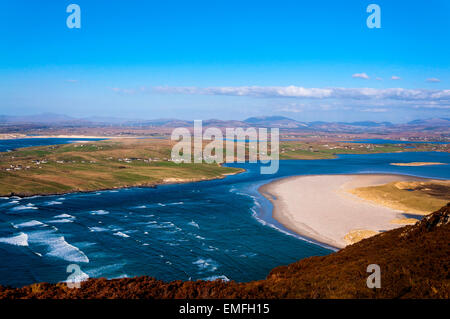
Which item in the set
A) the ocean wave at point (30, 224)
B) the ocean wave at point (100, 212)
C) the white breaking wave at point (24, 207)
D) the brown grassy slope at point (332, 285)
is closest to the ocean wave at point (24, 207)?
the white breaking wave at point (24, 207)

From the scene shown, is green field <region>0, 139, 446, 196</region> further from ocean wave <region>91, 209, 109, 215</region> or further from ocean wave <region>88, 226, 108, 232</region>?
ocean wave <region>88, 226, 108, 232</region>

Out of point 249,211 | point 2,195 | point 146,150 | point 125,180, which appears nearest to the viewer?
point 249,211

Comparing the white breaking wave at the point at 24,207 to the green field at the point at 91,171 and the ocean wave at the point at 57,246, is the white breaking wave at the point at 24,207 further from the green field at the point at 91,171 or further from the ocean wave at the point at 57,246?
the ocean wave at the point at 57,246

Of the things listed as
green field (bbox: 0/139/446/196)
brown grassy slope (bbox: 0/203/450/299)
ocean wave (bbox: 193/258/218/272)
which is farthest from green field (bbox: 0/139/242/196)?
brown grassy slope (bbox: 0/203/450/299)

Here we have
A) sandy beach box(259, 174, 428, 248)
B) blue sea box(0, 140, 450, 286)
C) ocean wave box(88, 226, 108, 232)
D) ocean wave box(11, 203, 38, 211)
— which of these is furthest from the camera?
ocean wave box(11, 203, 38, 211)

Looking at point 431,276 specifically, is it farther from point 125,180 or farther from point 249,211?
point 125,180

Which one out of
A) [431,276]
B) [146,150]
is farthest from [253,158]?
[431,276]

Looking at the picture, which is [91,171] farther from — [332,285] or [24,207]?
[332,285]
